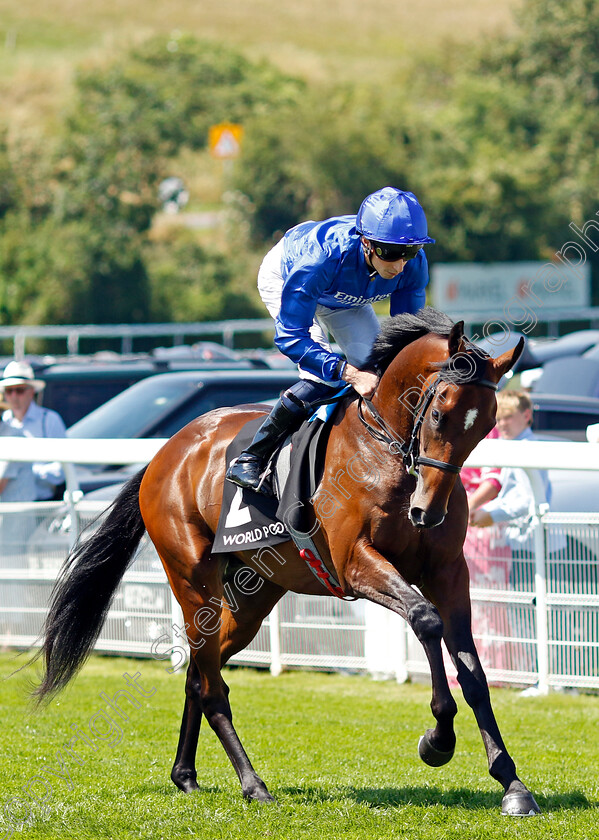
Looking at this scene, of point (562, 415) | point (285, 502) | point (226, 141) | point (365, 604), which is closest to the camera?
point (285, 502)

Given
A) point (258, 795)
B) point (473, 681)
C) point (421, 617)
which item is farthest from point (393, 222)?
point (258, 795)

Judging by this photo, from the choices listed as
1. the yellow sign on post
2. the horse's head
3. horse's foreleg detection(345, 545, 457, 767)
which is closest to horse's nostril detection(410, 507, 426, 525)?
the horse's head

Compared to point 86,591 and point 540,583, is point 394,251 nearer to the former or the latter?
point 86,591

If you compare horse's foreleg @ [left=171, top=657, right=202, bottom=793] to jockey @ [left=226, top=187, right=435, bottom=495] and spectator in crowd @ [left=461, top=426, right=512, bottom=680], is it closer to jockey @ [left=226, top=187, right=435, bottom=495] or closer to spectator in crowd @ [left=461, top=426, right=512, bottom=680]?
jockey @ [left=226, top=187, right=435, bottom=495]

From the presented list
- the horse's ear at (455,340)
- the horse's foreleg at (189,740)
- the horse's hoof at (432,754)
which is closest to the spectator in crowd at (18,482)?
the horse's foreleg at (189,740)

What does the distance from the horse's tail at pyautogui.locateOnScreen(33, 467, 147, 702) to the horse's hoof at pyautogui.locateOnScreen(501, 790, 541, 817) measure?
2104 millimetres

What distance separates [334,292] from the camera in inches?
171

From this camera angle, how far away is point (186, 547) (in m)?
4.89

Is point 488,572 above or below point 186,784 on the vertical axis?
above

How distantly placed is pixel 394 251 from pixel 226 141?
1549 inches

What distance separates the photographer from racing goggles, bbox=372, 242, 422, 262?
4.10 metres

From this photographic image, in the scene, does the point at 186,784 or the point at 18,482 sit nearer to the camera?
the point at 186,784

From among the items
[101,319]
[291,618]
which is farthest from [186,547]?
[101,319]

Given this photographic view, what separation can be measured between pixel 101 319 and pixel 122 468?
22.8m
